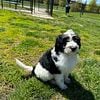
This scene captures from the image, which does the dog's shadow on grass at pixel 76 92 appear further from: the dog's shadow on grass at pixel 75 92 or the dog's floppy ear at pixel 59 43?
the dog's floppy ear at pixel 59 43

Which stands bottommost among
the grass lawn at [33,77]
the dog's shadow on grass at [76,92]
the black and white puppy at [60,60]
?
the dog's shadow on grass at [76,92]

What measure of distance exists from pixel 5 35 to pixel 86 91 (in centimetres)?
382

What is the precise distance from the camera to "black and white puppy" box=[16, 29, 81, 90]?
15.1 ft

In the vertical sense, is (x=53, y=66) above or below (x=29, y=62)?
above

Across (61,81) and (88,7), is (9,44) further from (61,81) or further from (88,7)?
(88,7)

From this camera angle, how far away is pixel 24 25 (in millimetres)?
10906

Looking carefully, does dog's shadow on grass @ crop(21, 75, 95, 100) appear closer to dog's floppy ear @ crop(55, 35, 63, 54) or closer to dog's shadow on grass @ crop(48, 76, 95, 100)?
dog's shadow on grass @ crop(48, 76, 95, 100)

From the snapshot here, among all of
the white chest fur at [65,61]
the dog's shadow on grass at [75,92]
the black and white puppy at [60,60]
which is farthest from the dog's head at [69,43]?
the dog's shadow on grass at [75,92]

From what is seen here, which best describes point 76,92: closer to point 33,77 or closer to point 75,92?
point 75,92

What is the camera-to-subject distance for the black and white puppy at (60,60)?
4.62 m

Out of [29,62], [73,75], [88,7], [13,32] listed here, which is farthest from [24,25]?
[88,7]

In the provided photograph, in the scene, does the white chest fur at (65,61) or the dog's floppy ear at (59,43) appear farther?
the white chest fur at (65,61)

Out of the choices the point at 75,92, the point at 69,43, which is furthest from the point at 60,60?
the point at 75,92

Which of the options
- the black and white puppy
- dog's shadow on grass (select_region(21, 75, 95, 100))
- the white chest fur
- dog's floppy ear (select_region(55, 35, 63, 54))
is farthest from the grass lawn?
dog's floppy ear (select_region(55, 35, 63, 54))
